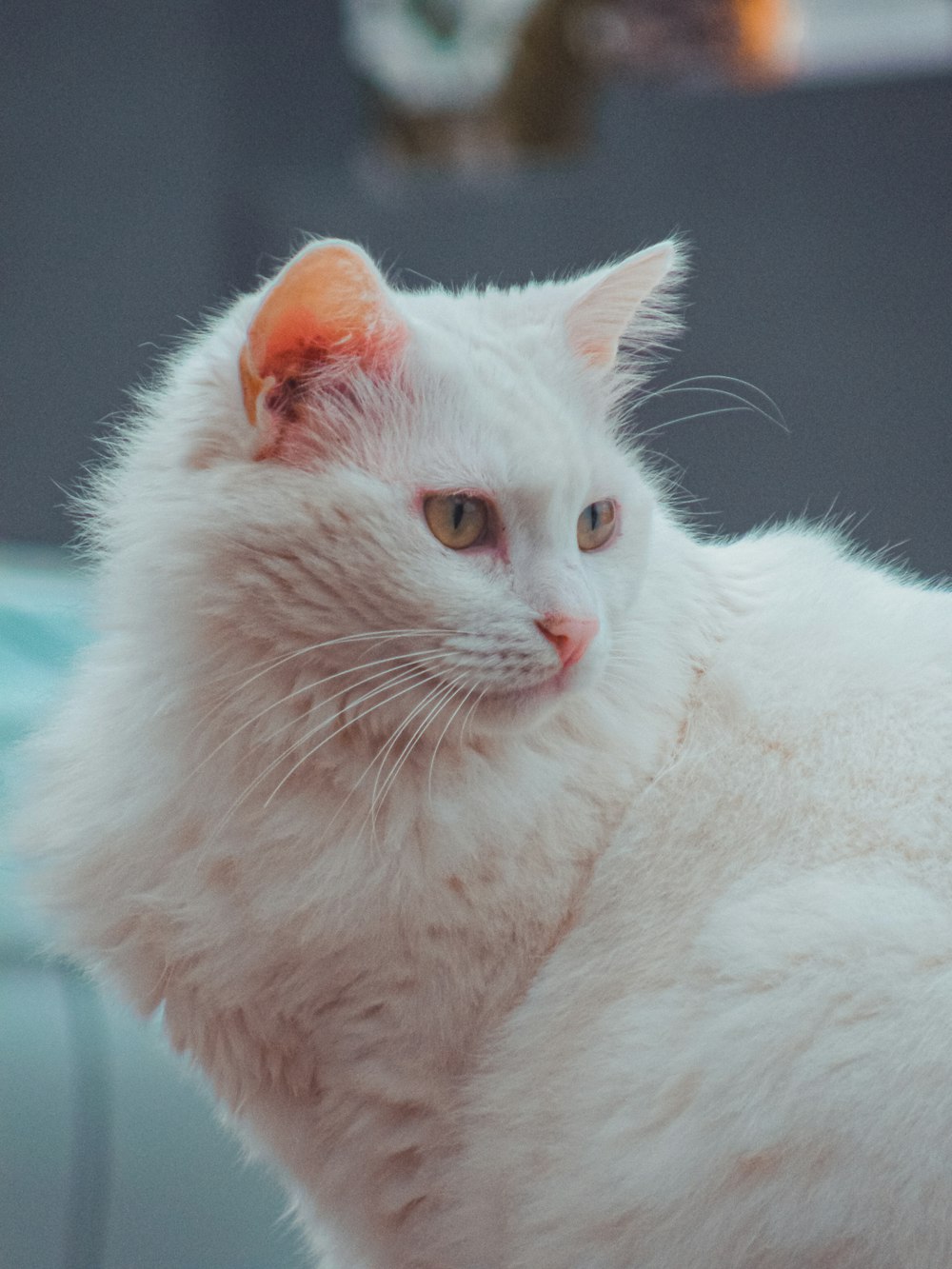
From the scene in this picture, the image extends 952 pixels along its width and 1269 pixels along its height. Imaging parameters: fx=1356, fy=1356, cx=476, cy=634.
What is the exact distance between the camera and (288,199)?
358 centimetres

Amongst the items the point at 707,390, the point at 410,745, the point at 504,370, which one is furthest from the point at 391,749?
the point at 707,390

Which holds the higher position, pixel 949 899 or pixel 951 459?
pixel 949 899

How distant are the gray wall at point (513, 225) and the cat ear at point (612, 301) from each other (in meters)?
1.97

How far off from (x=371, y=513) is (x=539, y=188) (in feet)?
9.14

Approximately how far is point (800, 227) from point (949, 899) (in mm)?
2622

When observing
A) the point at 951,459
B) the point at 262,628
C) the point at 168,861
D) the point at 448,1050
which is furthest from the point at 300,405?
the point at 951,459

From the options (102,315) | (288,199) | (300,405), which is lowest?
(102,315)

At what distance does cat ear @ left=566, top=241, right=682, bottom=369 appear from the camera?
955mm

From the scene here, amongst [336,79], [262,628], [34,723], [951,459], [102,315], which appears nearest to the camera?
[262,628]

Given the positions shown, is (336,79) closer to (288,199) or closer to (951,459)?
(288,199)

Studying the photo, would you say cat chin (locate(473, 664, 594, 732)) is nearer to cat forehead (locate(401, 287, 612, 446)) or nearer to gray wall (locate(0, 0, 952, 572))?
cat forehead (locate(401, 287, 612, 446))

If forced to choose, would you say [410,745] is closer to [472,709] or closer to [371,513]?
[472,709]

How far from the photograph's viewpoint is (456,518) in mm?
852

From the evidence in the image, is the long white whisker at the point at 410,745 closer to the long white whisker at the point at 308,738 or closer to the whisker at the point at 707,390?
the long white whisker at the point at 308,738
